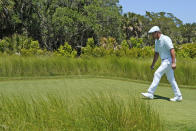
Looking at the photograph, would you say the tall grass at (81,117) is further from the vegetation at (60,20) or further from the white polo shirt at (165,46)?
the vegetation at (60,20)

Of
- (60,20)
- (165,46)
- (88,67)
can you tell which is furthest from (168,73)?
(60,20)

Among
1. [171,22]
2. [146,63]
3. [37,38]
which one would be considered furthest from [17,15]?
[171,22]

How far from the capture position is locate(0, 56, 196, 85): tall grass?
8.77 metres

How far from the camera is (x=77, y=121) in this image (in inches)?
131

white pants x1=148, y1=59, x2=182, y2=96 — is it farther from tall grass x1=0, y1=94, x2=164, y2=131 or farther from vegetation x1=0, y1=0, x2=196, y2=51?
vegetation x1=0, y1=0, x2=196, y2=51

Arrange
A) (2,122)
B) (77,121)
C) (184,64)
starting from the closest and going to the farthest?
(77,121), (2,122), (184,64)

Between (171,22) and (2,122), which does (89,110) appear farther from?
(171,22)

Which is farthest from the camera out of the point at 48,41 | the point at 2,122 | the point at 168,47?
the point at 48,41

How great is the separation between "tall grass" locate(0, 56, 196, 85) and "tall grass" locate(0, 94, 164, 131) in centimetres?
543

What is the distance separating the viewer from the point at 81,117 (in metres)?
3.39

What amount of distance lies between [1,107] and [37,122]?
2.07ft

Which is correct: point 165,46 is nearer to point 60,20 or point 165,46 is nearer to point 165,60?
point 165,60

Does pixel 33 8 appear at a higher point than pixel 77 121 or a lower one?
higher

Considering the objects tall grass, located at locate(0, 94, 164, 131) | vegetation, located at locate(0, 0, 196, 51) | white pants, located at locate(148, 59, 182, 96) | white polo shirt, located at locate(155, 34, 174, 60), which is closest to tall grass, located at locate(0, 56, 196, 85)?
white pants, located at locate(148, 59, 182, 96)
